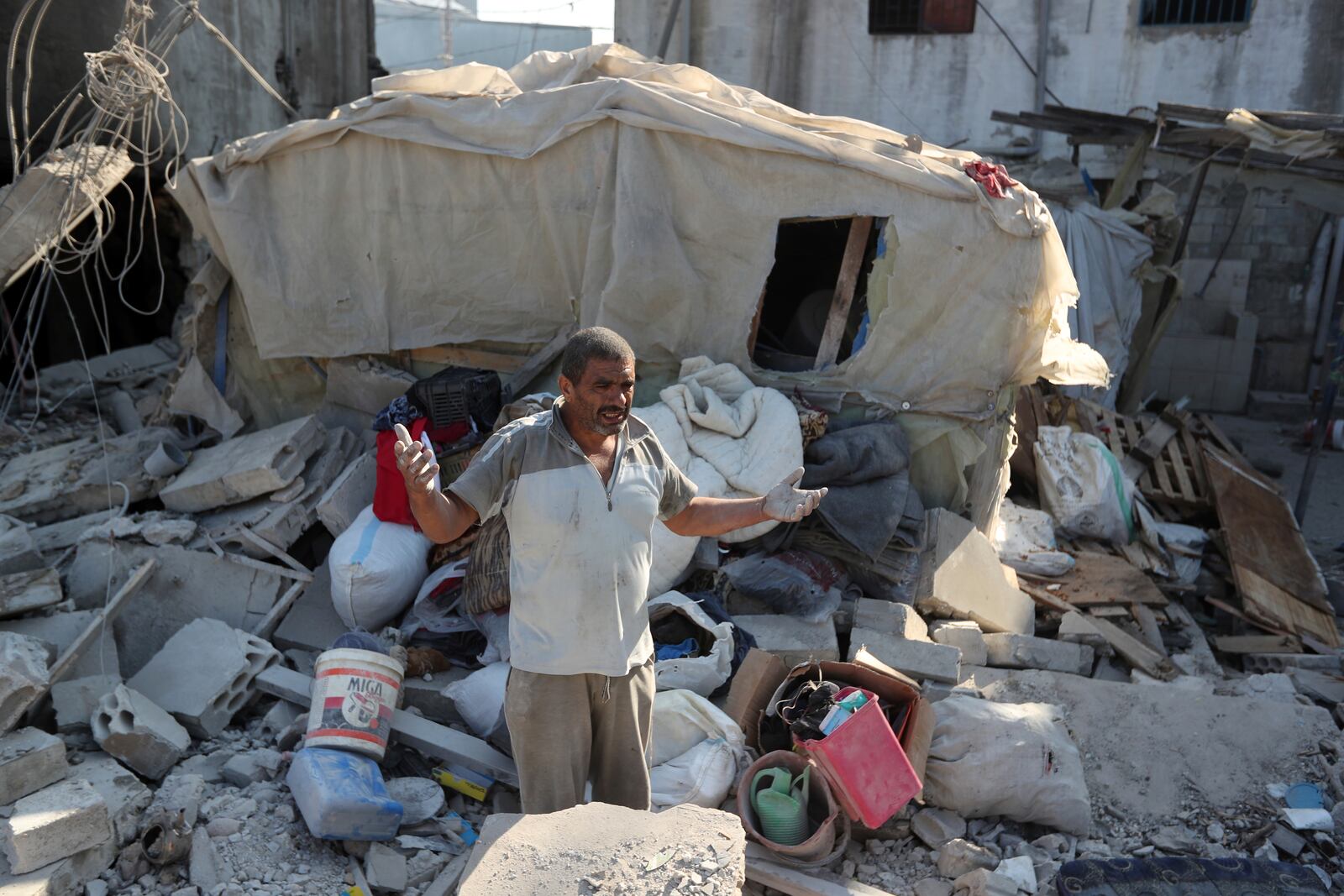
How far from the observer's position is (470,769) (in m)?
4.15

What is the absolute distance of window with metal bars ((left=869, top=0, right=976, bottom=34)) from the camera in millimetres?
13273

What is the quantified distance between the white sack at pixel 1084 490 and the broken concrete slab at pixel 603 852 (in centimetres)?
482

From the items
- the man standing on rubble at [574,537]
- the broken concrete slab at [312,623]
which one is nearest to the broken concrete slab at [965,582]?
the man standing on rubble at [574,537]

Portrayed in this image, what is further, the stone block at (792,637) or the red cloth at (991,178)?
the red cloth at (991,178)

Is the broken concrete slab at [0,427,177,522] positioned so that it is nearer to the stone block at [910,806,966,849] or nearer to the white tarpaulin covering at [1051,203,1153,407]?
the stone block at [910,806,966,849]

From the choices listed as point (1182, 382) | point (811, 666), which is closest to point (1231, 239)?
point (1182, 382)

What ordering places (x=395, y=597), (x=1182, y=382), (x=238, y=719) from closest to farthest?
(x=238, y=719) → (x=395, y=597) → (x=1182, y=382)

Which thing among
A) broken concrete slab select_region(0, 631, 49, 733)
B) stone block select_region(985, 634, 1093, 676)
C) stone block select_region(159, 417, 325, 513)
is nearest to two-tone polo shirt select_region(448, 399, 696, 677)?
broken concrete slab select_region(0, 631, 49, 733)

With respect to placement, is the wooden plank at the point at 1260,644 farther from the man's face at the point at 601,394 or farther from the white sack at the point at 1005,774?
the man's face at the point at 601,394

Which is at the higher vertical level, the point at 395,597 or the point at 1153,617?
the point at 395,597

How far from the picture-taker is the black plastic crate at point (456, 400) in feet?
18.8

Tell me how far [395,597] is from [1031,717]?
2972 millimetres

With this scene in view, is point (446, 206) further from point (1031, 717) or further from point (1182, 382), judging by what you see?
point (1182, 382)

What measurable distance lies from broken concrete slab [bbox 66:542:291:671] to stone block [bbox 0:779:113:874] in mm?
1582
